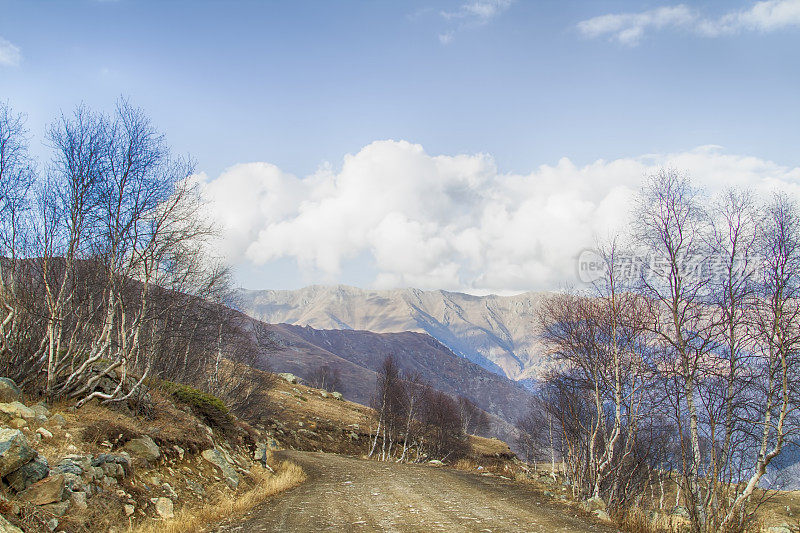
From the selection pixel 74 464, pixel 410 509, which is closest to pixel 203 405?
pixel 74 464

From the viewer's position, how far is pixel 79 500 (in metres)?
8.91

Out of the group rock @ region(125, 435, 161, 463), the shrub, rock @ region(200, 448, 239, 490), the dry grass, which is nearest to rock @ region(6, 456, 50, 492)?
the dry grass

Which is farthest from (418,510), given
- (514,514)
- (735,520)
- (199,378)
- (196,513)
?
(199,378)

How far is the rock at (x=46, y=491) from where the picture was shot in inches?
317

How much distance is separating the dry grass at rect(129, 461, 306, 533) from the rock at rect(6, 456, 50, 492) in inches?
86.5

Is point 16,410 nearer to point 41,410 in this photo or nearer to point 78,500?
point 41,410

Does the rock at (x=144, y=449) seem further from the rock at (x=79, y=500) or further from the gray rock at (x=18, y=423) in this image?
the rock at (x=79, y=500)

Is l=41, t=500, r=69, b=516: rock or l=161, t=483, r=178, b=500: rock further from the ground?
l=41, t=500, r=69, b=516: rock

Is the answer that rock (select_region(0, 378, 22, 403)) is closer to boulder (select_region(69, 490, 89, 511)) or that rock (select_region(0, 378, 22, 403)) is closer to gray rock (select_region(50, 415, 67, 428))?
gray rock (select_region(50, 415, 67, 428))

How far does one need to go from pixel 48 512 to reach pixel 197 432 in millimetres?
9098

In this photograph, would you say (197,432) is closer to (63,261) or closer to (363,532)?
(63,261)

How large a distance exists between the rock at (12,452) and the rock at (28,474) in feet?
0.36

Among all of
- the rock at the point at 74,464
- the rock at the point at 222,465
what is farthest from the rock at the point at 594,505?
the rock at the point at 74,464

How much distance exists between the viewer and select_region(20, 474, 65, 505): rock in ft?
26.4
